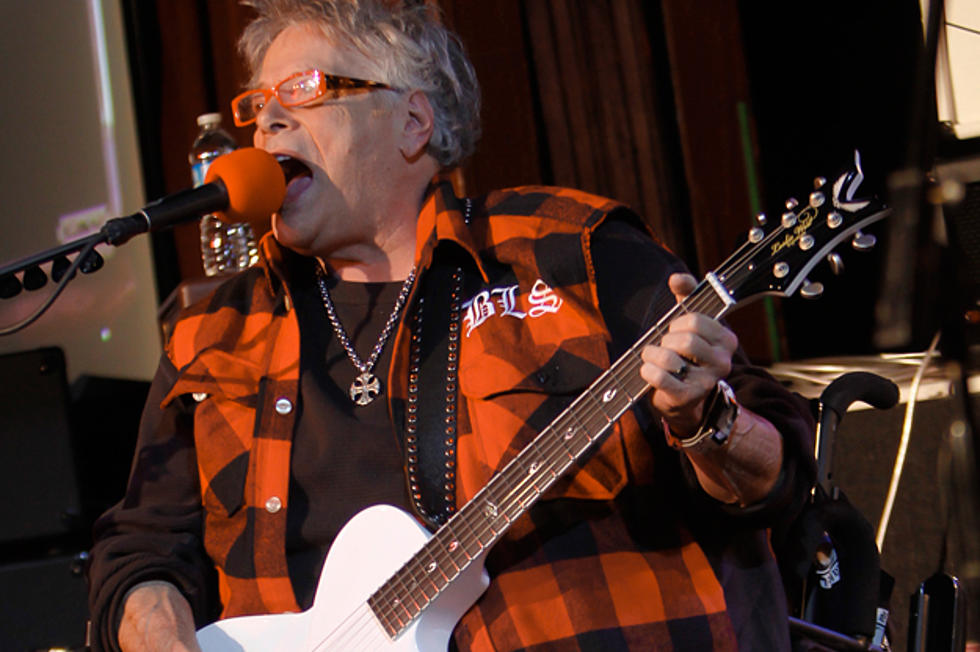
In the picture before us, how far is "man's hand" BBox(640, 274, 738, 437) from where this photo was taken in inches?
45.6

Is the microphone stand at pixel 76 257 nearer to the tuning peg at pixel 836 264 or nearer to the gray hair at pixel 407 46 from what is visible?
the gray hair at pixel 407 46

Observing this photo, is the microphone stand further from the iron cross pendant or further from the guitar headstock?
the guitar headstock

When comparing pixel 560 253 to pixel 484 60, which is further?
pixel 484 60

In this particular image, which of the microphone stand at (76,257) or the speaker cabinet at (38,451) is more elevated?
the microphone stand at (76,257)

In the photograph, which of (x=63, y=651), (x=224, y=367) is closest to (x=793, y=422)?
(x=224, y=367)

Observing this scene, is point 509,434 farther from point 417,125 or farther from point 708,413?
point 417,125

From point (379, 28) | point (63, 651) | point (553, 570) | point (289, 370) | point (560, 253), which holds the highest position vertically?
point (379, 28)

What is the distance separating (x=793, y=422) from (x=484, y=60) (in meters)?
1.54

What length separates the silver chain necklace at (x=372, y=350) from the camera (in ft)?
5.24

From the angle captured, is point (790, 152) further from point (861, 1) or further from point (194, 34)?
point (194, 34)

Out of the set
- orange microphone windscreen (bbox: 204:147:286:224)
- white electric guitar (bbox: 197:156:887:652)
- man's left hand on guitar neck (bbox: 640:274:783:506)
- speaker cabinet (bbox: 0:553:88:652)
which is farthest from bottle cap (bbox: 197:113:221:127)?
man's left hand on guitar neck (bbox: 640:274:783:506)

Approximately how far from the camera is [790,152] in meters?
2.69

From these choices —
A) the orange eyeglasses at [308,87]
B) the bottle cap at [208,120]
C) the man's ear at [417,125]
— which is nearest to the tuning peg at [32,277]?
the orange eyeglasses at [308,87]

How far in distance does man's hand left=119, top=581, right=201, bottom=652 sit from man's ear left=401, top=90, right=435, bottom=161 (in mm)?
803
